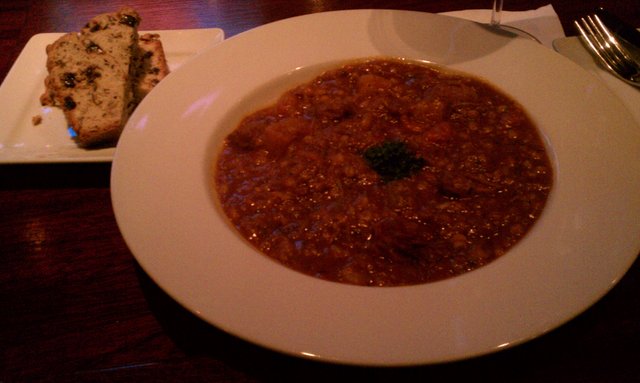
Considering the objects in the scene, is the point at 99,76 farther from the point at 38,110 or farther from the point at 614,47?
the point at 614,47

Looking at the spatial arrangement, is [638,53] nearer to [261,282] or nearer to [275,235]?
[275,235]

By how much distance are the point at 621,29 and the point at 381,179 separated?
205cm

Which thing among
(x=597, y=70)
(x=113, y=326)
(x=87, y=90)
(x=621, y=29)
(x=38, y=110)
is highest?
(x=621, y=29)

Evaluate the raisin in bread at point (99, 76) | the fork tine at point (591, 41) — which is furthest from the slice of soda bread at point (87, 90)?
the fork tine at point (591, 41)

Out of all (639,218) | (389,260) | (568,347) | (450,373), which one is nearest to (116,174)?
(389,260)

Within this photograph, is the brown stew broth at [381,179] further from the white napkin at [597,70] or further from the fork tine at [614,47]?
the fork tine at [614,47]

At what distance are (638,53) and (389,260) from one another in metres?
2.19

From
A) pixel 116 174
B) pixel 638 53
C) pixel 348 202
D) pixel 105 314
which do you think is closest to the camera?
pixel 105 314

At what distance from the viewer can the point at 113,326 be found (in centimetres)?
204

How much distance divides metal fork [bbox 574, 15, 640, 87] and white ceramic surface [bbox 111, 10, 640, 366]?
0.41 meters

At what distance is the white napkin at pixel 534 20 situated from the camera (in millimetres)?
3459

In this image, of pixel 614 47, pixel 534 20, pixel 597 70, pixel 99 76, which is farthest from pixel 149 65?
pixel 614 47

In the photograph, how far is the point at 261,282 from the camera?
6.07 ft

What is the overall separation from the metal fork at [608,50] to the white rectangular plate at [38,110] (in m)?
2.47
